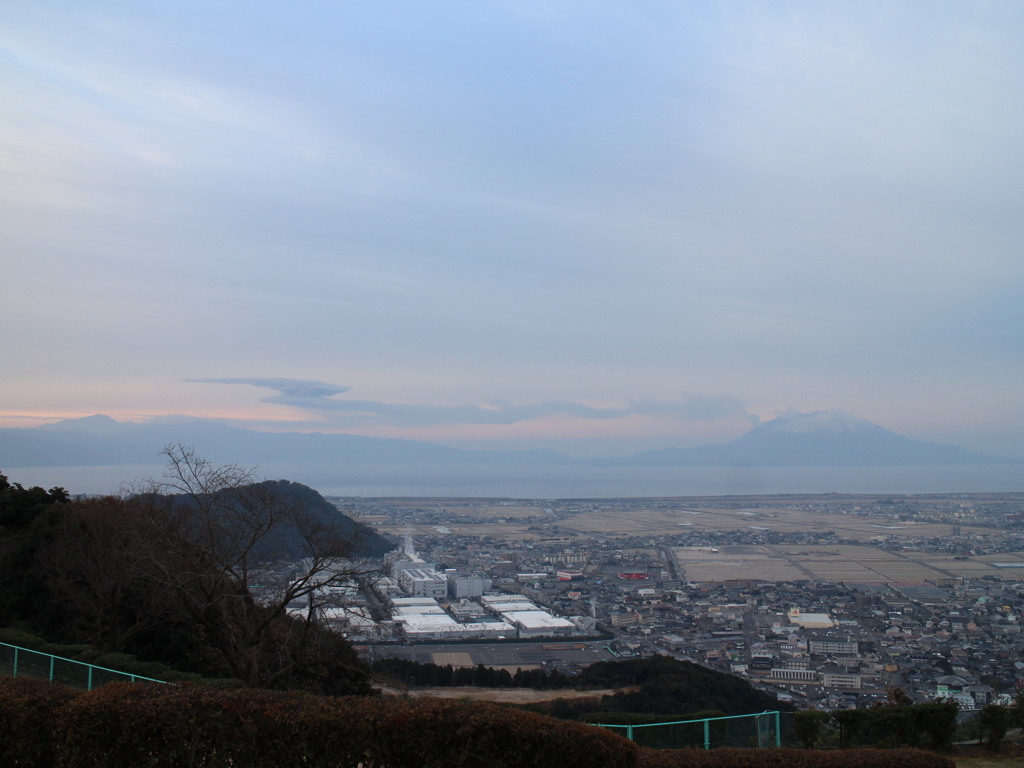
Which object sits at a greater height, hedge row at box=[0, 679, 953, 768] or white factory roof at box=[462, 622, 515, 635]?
hedge row at box=[0, 679, 953, 768]

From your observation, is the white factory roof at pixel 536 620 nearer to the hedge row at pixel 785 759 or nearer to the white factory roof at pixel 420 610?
the white factory roof at pixel 420 610

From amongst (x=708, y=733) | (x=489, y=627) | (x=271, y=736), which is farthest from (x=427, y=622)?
(x=271, y=736)

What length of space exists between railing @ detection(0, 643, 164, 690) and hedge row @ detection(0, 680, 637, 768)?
3271mm

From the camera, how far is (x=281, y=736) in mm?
4695

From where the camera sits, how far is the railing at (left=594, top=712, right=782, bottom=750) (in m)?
7.57

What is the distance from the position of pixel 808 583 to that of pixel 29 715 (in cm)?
2616

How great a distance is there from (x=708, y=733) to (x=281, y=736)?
16.0 feet

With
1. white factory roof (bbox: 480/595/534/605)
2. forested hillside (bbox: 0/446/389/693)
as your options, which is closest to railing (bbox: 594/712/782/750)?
forested hillside (bbox: 0/446/389/693)

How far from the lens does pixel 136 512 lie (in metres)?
14.8

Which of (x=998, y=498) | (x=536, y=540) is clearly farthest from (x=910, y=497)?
(x=536, y=540)

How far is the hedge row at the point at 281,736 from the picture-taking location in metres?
4.70

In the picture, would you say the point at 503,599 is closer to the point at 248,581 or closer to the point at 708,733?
the point at 248,581

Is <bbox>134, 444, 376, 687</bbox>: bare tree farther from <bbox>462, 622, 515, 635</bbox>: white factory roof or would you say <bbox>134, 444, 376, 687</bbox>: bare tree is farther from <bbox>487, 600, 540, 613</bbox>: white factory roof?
<bbox>487, 600, 540, 613</bbox>: white factory roof

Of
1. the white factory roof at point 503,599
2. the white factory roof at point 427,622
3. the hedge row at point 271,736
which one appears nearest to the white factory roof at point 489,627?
the white factory roof at point 427,622
